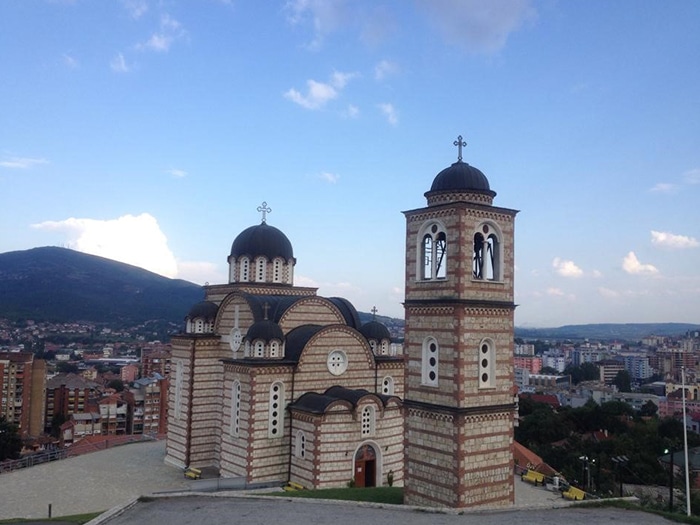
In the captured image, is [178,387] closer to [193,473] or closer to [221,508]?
[193,473]

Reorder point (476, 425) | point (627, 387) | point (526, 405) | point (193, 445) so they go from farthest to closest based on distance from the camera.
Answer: point (627, 387) → point (526, 405) → point (193, 445) → point (476, 425)

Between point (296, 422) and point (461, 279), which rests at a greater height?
point (461, 279)

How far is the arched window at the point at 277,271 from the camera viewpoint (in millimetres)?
28953

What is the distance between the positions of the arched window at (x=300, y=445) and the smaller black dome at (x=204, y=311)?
7520mm

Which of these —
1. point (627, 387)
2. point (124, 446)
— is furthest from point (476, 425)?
point (627, 387)

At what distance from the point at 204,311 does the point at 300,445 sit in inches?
319

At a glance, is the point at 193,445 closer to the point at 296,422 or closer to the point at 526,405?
the point at 296,422

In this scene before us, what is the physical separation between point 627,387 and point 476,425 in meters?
105

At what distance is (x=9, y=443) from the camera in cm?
3734

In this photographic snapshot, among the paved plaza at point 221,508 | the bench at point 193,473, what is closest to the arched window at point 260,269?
the bench at point 193,473

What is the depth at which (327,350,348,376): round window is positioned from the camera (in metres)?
24.8

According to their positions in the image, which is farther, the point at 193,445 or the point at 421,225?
the point at 193,445

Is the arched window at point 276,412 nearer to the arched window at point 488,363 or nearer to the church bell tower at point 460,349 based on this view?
the church bell tower at point 460,349

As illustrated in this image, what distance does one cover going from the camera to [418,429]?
1553 centimetres
